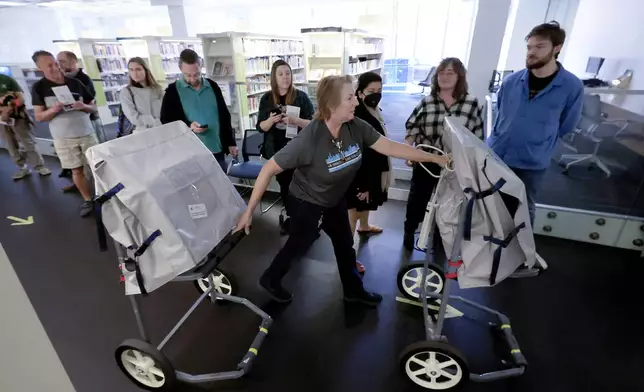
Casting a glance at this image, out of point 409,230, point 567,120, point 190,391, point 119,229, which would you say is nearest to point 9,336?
point 119,229

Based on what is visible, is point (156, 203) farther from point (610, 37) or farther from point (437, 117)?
point (610, 37)

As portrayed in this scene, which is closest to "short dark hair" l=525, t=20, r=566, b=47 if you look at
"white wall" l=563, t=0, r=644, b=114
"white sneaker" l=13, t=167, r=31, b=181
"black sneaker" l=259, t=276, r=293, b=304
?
"black sneaker" l=259, t=276, r=293, b=304

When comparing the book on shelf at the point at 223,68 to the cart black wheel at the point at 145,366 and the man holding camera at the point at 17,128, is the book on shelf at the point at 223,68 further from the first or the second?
the cart black wheel at the point at 145,366

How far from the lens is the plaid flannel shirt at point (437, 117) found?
2236mm

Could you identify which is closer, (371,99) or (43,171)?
(371,99)

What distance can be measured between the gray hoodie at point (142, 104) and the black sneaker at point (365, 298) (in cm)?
249

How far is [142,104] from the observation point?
321cm

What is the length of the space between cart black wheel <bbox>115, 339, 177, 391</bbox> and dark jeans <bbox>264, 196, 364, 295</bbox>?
75 centimetres

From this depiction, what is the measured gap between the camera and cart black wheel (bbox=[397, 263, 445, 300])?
2.35 m

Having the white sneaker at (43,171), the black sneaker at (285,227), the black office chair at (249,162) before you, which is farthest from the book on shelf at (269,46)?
the black sneaker at (285,227)

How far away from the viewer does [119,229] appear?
137cm

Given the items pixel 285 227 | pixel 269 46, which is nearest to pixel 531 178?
pixel 285 227

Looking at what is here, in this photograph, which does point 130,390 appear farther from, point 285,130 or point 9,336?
point 285,130

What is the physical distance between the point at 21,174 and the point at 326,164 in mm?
5530
